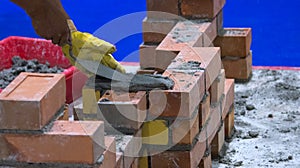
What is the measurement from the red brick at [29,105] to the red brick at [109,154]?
0.93 feet

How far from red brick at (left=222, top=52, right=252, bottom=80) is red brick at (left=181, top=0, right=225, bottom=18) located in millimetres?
431

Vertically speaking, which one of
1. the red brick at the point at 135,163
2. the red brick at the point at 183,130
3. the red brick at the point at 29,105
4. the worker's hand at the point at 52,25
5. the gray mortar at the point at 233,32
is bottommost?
the red brick at the point at 135,163

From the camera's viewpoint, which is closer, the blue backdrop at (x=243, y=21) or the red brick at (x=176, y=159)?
the red brick at (x=176, y=159)

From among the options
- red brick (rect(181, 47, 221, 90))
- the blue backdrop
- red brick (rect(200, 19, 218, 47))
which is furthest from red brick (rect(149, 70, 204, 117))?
the blue backdrop

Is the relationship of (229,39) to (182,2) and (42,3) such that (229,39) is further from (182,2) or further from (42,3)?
(42,3)

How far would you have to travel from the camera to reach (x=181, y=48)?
447 centimetres

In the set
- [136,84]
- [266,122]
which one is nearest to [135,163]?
[136,84]

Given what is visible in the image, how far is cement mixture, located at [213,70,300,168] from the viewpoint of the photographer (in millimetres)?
4355

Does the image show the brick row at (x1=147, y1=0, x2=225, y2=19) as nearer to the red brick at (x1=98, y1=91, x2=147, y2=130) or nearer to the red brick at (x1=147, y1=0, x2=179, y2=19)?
the red brick at (x1=147, y1=0, x2=179, y2=19)

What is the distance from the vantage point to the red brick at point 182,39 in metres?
4.46

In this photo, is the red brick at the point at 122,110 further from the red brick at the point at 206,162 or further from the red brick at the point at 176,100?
the red brick at the point at 206,162

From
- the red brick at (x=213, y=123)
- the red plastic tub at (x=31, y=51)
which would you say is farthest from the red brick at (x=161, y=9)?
the red plastic tub at (x=31, y=51)

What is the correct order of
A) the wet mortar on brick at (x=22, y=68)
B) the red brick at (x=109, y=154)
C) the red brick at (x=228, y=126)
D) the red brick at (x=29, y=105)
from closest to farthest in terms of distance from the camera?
1. the red brick at (x=29, y=105)
2. the red brick at (x=109, y=154)
3. the red brick at (x=228, y=126)
4. the wet mortar on brick at (x=22, y=68)

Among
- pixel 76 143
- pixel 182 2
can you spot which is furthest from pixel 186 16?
pixel 76 143
